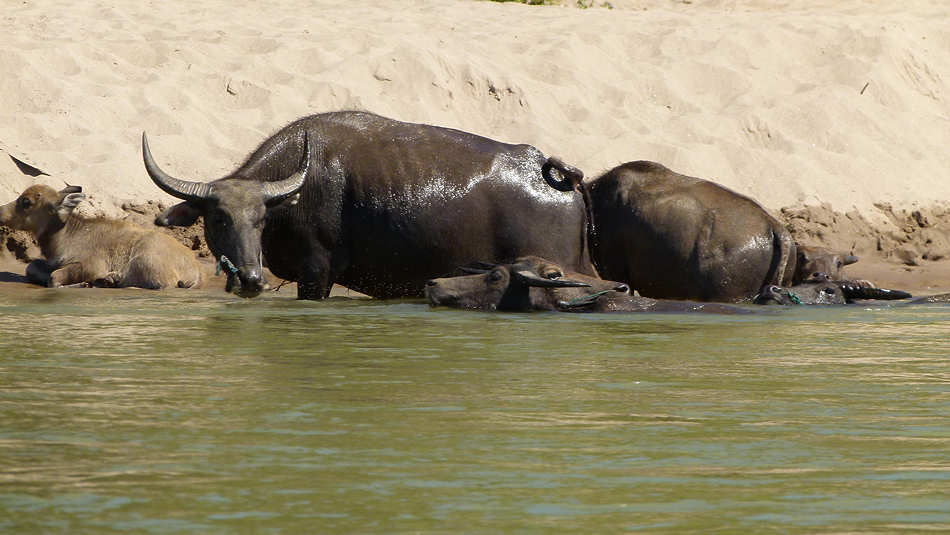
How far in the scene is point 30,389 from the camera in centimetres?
680

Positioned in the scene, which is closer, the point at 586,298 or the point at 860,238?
the point at 586,298

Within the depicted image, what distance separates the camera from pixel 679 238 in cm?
1193

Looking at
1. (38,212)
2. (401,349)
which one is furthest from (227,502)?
(38,212)

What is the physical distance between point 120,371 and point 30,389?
670 millimetres

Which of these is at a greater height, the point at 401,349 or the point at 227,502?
the point at 227,502

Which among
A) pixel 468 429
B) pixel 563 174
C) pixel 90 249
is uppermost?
pixel 468 429

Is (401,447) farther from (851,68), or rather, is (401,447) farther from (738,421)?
(851,68)

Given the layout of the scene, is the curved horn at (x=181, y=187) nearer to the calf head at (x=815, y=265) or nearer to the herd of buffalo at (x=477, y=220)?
the herd of buffalo at (x=477, y=220)

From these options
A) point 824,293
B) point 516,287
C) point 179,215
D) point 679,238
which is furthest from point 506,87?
point 516,287

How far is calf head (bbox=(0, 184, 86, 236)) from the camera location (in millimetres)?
14383

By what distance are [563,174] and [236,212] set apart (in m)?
2.57

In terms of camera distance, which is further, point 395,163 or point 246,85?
point 246,85

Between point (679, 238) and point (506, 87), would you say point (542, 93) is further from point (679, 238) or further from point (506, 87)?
point (679, 238)

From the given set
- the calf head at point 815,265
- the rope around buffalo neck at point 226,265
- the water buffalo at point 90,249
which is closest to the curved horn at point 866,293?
the calf head at point 815,265
